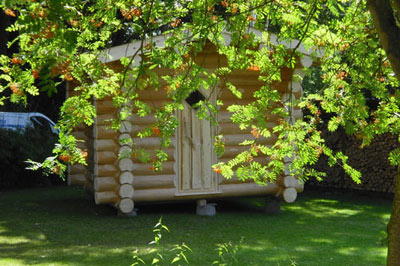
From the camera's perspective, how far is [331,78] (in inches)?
220

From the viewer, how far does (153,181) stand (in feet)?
38.5

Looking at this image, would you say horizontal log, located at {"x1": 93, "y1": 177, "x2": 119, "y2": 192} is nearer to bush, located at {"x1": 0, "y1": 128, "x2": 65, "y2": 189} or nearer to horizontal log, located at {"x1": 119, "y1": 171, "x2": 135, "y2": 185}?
horizontal log, located at {"x1": 119, "y1": 171, "x2": 135, "y2": 185}

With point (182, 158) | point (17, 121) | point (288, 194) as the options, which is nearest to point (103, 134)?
point (182, 158)

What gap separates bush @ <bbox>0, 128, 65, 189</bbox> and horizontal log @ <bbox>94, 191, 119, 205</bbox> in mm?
6044

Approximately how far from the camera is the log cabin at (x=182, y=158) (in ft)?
37.4

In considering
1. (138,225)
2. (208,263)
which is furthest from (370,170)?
(208,263)

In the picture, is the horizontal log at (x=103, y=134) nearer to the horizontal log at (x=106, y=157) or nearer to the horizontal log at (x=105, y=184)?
the horizontal log at (x=106, y=157)

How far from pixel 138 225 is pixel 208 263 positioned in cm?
307

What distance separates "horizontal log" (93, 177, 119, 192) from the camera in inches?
447

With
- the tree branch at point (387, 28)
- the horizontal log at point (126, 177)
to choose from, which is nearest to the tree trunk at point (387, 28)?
the tree branch at point (387, 28)

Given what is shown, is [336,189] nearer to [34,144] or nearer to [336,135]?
[336,135]

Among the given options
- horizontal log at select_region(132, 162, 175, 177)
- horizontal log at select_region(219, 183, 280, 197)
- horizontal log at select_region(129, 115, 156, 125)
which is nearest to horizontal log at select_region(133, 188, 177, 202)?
horizontal log at select_region(132, 162, 175, 177)

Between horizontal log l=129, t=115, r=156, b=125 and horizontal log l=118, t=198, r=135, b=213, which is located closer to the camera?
horizontal log l=118, t=198, r=135, b=213

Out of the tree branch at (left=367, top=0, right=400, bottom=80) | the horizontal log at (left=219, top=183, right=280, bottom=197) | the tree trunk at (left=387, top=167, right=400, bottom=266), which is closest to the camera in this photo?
the tree branch at (left=367, top=0, right=400, bottom=80)
